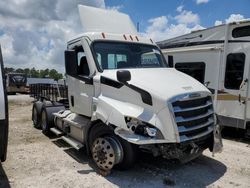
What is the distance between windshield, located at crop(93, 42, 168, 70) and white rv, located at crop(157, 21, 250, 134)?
1.36 m

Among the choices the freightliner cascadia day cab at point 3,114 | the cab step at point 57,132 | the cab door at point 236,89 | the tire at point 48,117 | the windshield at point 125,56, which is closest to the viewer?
the freightliner cascadia day cab at point 3,114

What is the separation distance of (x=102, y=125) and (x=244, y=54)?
4819 mm

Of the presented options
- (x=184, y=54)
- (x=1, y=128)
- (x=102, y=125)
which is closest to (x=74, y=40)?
(x=102, y=125)

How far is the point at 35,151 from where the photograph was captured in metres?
6.53

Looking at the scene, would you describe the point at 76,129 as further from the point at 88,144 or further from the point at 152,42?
the point at 152,42

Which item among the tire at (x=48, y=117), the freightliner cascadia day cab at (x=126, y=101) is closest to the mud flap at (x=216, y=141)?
the freightliner cascadia day cab at (x=126, y=101)

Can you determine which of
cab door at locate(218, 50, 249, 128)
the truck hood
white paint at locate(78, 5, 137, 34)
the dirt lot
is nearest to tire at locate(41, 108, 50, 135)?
the dirt lot

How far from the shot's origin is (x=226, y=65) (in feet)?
26.8

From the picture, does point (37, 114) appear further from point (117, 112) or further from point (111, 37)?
point (117, 112)

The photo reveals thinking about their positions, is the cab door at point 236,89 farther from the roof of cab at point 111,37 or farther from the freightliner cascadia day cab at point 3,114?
the freightliner cascadia day cab at point 3,114

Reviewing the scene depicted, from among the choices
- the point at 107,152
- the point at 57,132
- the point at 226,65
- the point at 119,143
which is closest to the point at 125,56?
the point at 119,143

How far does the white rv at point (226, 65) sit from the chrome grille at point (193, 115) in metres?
2.71

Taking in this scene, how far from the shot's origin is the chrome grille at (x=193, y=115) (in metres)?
4.51

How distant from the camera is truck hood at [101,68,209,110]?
15.0 ft
